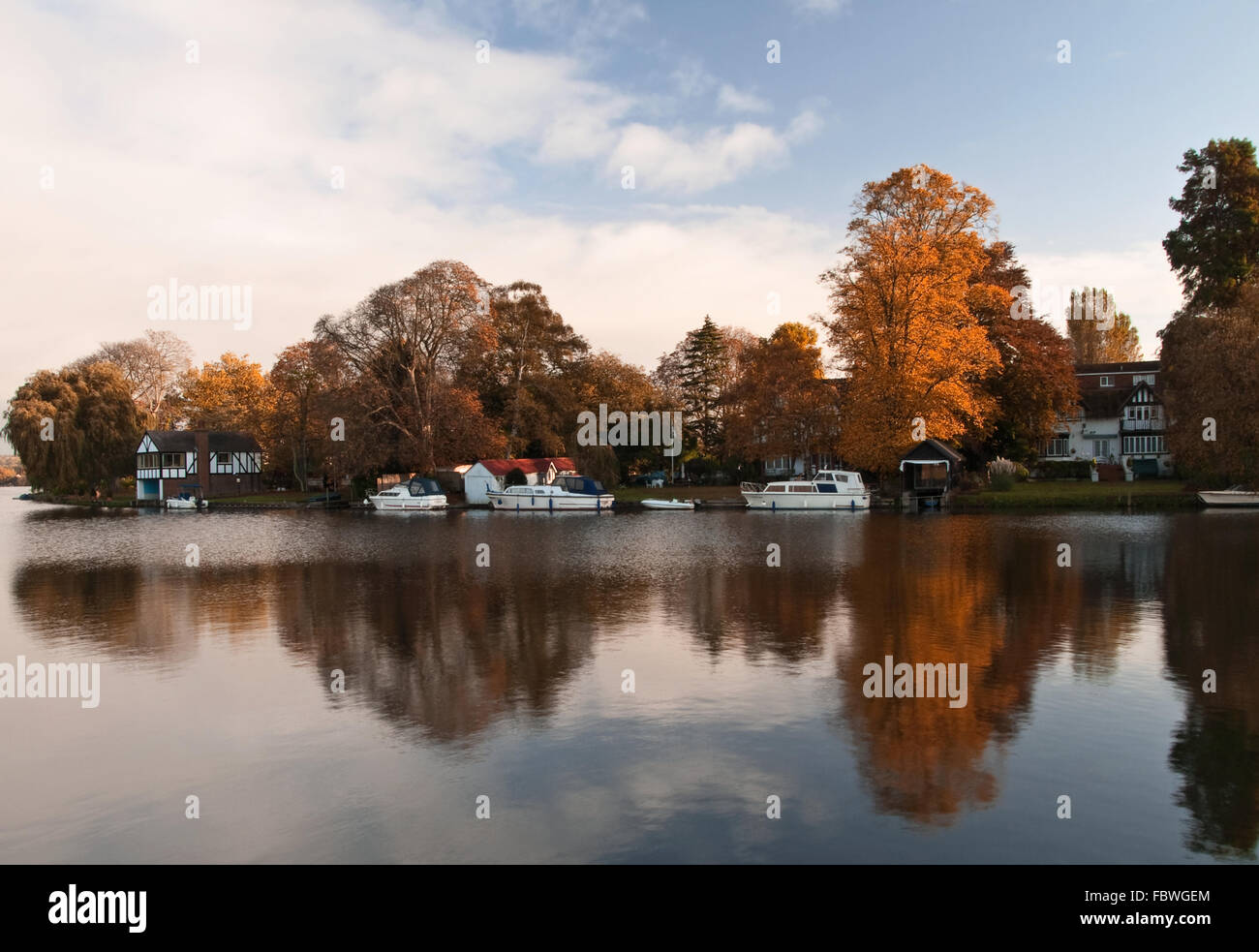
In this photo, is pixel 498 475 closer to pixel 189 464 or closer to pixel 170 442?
pixel 189 464

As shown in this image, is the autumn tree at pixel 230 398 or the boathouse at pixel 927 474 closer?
the boathouse at pixel 927 474

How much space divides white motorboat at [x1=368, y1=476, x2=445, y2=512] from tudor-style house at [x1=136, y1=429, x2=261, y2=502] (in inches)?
1028

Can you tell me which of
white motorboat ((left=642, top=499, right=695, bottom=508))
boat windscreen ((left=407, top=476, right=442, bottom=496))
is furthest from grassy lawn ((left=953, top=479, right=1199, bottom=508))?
boat windscreen ((left=407, top=476, right=442, bottom=496))

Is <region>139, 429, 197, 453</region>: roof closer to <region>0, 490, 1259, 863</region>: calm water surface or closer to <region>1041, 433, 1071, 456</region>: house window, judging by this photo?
<region>0, 490, 1259, 863</region>: calm water surface

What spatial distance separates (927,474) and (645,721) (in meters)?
44.2

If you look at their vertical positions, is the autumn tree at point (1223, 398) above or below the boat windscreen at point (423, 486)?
above

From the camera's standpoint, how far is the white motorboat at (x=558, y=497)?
5916cm

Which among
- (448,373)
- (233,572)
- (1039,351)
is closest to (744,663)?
(233,572)

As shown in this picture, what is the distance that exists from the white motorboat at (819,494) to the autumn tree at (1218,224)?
24688mm

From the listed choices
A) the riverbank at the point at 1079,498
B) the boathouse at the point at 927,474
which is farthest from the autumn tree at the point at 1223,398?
the boathouse at the point at 927,474

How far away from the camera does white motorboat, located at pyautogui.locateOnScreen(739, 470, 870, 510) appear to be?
52656 mm

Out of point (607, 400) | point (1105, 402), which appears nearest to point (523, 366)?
point (607, 400)

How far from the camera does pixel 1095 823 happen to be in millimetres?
7738

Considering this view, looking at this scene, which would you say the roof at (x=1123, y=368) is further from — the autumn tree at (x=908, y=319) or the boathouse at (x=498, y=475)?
the boathouse at (x=498, y=475)
